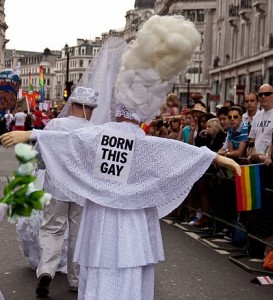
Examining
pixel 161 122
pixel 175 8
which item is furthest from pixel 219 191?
pixel 175 8

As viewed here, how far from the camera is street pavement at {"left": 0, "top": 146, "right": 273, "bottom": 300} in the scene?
7.69 meters

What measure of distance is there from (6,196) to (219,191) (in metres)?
8.75

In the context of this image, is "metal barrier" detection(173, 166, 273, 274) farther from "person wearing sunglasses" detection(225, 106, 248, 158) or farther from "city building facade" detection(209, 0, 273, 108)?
"city building facade" detection(209, 0, 273, 108)

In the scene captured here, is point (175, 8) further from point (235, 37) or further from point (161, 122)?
point (161, 122)

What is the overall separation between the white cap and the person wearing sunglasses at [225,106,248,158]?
4349 mm

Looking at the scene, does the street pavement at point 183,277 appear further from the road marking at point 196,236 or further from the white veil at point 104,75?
the white veil at point 104,75

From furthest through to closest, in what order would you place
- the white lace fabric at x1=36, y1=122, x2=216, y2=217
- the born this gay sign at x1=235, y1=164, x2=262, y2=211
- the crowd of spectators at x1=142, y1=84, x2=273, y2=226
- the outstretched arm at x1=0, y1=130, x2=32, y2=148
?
1. the crowd of spectators at x1=142, y1=84, x2=273, y2=226
2. the born this gay sign at x1=235, y1=164, x2=262, y2=211
3. the white lace fabric at x1=36, y1=122, x2=216, y2=217
4. the outstretched arm at x1=0, y1=130, x2=32, y2=148

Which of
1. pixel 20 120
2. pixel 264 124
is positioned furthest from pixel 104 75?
pixel 20 120

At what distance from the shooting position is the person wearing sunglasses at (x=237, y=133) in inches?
454

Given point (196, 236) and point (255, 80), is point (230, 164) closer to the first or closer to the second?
point (196, 236)

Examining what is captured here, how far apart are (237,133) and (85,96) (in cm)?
482

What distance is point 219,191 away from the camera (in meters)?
11.8

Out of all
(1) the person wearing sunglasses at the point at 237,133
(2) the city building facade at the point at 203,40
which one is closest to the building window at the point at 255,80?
(2) the city building facade at the point at 203,40

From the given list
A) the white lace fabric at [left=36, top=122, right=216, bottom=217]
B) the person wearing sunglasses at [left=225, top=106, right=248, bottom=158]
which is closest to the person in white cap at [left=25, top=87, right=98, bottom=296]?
the white lace fabric at [left=36, top=122, right=216, bottom=217]
